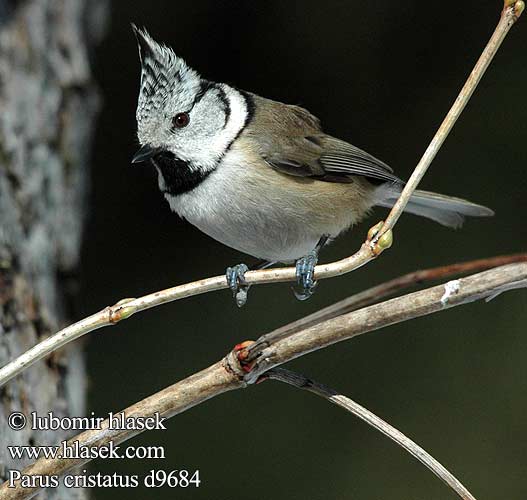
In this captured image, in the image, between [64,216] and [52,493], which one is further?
[64,216]

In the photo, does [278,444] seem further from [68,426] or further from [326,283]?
[68,426]

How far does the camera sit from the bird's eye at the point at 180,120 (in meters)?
1.82

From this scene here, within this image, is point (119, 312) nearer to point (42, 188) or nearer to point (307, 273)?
point (307, 273)

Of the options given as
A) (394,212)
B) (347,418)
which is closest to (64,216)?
(394,212)

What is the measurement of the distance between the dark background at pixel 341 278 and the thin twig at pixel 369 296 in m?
1.51

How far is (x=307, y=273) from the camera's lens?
141 centimetres

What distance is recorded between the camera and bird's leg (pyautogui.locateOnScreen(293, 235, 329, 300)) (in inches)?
54.7

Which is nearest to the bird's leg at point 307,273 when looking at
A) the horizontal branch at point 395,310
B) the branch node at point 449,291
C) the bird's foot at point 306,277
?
the bird's foot at point 306,277

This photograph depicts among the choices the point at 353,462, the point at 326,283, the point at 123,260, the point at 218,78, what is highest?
the point at 218,78

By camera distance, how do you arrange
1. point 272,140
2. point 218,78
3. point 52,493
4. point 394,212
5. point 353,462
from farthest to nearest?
point 218,78 → point 353,462 → point 272,140 → point 52,493 → point 394,212

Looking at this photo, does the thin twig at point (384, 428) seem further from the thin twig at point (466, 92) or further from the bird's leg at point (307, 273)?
the thin twig at point (466, 92)

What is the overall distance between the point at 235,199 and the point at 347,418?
4.56 ft

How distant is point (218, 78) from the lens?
10.1 ft

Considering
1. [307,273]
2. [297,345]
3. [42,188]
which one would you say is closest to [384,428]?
[297,345]
